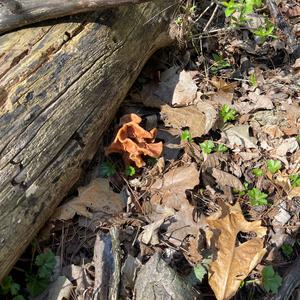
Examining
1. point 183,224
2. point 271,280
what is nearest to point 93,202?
point 183,224

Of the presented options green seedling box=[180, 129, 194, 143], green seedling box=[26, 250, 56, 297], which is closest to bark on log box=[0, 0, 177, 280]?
green seedling box=[26, 250, 56, 297]

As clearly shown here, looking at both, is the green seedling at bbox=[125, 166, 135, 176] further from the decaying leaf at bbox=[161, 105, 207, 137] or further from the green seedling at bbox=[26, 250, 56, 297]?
the green seedling at bbox=[26, 250, 56, 297]

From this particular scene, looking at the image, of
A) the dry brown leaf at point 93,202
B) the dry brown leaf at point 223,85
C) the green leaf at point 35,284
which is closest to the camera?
the green leaf at point 35,284

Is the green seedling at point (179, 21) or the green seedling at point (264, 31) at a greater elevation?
the green seedling at point (179, 21)

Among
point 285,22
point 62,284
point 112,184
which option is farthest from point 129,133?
point 285,22

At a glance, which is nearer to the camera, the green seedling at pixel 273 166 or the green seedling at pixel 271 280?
the green seedling at pixel 271 280

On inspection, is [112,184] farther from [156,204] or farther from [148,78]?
[148,78]

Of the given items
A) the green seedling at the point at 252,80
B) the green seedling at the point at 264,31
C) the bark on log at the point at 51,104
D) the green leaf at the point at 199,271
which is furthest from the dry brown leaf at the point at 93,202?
the green seedling at the point at 264,31

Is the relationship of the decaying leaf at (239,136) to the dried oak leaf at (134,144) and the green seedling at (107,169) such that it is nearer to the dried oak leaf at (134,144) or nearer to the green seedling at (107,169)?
the dried oak leaf at (134,144)
